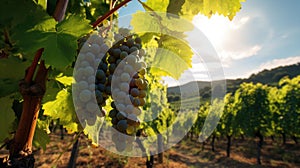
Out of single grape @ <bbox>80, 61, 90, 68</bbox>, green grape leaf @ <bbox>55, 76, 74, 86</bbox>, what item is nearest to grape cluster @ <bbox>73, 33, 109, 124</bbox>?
single grape @ <bbox>80, 61, 90, 68</bbox>

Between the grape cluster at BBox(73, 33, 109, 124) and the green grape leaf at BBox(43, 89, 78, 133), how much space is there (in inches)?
7.4

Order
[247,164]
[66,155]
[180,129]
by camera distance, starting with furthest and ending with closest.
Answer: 1. [180,129]
2. [247,164]
3. [66,155]

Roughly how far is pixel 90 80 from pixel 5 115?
646 millimetres

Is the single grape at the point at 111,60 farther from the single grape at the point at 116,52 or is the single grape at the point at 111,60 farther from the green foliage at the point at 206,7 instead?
the green foliage at the point at 206,7

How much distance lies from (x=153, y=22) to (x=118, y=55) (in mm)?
597

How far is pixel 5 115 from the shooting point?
5.05 ft

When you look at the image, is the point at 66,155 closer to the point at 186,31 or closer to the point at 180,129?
the point at 186,31

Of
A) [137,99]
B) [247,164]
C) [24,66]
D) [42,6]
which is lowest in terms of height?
[247,164]

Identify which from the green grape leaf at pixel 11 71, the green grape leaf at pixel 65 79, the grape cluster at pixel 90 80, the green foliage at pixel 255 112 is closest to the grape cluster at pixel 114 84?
the grape cluster at pixel 90 80

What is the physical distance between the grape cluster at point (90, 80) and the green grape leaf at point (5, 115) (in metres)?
0.47

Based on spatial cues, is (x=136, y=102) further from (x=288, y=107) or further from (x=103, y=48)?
(x=288, y=107)

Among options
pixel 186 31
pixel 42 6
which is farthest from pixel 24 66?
pixel 186 31

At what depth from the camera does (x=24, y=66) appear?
1.54m

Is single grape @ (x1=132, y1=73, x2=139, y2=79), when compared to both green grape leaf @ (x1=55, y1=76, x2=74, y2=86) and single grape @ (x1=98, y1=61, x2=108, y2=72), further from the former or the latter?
green grape leaf @ (x1=55, y1=76, x2=74, y2=86)
